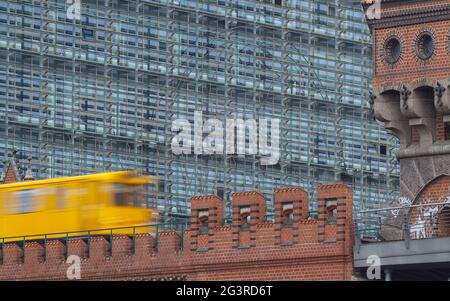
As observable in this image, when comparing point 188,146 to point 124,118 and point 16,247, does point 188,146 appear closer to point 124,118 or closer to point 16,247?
point 124,118

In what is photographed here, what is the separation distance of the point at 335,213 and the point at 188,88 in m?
65.6

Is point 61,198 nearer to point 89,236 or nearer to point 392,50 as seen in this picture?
point 89,236

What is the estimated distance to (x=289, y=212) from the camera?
2628 inches

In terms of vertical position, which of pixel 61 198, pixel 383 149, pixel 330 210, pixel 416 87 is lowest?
pixel 330 210

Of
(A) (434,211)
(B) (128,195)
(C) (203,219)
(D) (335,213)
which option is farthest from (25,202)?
(A) (434,211)

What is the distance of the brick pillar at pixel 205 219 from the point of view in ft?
224

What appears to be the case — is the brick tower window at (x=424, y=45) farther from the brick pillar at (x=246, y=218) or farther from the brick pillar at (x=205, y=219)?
the brick pillar at (x=205, y=219)

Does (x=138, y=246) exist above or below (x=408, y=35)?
below

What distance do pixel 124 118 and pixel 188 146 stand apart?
14.0ft

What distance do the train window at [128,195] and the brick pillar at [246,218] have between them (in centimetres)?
1141

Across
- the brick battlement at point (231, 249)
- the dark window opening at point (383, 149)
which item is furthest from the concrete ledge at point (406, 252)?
the dark window opening at point (383, 149)

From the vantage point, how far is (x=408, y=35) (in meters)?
68.8

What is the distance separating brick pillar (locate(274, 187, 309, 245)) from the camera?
2608 inches
